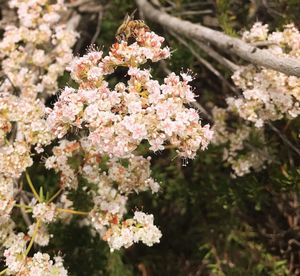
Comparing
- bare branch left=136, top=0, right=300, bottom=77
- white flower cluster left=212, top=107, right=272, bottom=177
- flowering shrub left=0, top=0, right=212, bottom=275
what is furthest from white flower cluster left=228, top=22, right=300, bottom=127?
flowering shrub left=0, top=0, right=212, bottom=275

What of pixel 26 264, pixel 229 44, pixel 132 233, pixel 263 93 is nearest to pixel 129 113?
pixel 132 233

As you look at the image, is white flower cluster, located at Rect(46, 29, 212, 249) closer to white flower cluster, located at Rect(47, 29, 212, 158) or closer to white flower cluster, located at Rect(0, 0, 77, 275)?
white flower cluster, located at Rect(47, 29, 212, 158)

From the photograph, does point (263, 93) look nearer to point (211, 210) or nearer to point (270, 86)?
point (270, 86)

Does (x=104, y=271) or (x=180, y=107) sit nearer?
(x=180, y=107)

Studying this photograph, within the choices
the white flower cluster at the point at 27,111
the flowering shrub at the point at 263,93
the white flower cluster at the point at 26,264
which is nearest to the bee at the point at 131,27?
the white flower cluster at the point at 27,111

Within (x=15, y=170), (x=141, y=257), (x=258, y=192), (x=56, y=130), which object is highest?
(x=56, y=130)

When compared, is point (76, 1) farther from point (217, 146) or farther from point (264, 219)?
point (264, 219)

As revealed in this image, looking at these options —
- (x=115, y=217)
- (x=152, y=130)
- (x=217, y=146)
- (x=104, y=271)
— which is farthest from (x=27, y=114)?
(x=217, y=146)
